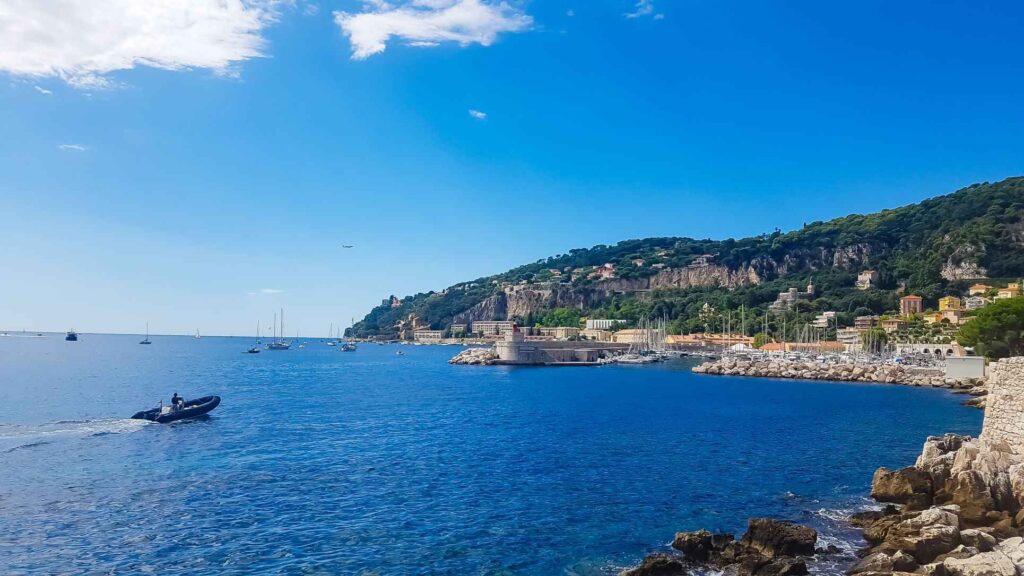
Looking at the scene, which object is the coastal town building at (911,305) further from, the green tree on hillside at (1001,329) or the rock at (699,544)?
the rock at (699,544)

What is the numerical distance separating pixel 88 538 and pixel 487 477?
10108mm

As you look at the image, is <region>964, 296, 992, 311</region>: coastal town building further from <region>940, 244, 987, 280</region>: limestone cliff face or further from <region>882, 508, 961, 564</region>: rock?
<region>882, 508, 961, 564</region>: rock

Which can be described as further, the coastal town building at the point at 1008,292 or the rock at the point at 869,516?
the coastal town building at the point at 1008,292

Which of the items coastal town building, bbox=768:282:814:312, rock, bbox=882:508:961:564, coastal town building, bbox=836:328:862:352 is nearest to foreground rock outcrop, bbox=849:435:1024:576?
rock, bbox=882:508:961:564

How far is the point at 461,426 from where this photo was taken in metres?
30.8

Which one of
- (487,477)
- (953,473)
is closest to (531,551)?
(487,477)

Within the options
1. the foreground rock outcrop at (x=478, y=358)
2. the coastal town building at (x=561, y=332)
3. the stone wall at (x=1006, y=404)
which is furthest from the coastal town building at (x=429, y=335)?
the stone wall at (x=1006, y=404)

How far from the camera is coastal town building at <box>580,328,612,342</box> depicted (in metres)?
128

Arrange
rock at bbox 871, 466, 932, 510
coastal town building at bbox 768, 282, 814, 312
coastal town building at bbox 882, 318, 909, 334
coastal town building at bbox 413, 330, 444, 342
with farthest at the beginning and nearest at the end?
1. coastal town building at bbox 413, 330, 444, 342
2. coastal town building at bbox 768, 282, 814, 312
3. coastal town building at bbox 882, 318, 909, 334
4. rock at bbox 871, 466, 932, 510

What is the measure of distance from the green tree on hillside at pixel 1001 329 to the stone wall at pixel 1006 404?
1148 inches

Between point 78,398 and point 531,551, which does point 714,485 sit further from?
point 78,398

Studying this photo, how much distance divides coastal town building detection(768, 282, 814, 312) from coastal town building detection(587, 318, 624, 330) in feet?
97.8

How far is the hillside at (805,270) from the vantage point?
110250 mm

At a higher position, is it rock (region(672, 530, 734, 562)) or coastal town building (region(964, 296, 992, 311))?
coastal town building (region(964, 296, 992, 311))
